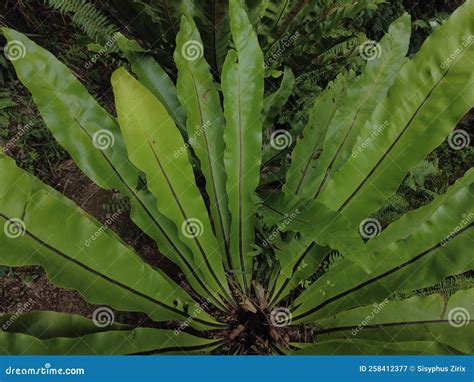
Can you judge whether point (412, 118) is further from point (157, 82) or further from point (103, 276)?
point (103, 276)

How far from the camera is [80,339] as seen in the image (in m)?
1.55

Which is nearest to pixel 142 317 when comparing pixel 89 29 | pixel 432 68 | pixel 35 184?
pixel 35 184

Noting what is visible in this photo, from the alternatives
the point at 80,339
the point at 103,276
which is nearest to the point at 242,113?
the point at 103,276

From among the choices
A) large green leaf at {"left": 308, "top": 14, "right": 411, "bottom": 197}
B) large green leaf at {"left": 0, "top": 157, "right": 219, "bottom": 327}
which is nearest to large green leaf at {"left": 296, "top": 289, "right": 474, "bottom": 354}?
large green leaf at {"left": 308, "top": 14, "right": 411, "bottom": 197}

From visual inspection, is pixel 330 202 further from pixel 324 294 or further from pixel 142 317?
pixel 142 317

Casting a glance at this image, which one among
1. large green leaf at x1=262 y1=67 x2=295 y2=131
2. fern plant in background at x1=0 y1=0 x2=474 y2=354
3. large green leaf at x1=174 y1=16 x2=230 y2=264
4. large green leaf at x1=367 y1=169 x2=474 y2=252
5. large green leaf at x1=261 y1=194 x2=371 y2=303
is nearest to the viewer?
large green leaf at x1=261 y1=194 x2=371 y2=303

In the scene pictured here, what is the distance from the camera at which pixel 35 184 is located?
1734 millimetres

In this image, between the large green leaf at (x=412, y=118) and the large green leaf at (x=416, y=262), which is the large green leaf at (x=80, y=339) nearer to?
the large green leaf at (x=416, y=262)

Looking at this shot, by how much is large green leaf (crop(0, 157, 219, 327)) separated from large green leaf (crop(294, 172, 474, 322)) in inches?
24.4

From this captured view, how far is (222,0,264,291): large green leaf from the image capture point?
162 cm

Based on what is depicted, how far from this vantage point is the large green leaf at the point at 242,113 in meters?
1.62

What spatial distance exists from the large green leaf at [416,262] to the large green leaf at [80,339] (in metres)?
0.60

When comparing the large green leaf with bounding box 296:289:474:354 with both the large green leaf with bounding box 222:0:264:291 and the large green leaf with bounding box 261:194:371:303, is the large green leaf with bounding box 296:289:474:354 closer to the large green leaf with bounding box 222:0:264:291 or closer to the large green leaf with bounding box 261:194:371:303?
the large green leaf with bounding box 261:194:371:303
